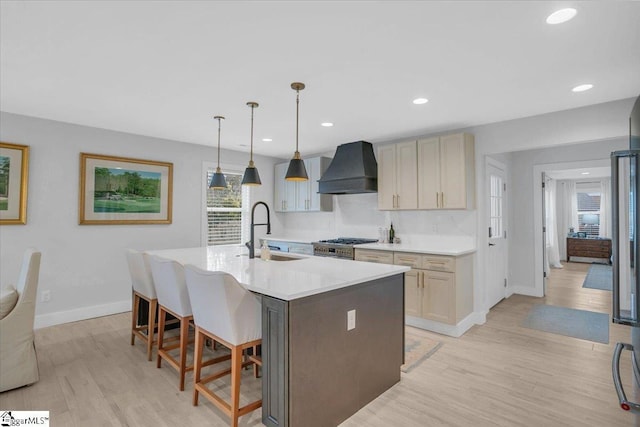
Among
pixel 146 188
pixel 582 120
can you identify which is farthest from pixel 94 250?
pixel 582 120

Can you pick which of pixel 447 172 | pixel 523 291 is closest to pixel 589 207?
pixel 523 291

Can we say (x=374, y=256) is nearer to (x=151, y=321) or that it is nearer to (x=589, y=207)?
(x=151, y=321)

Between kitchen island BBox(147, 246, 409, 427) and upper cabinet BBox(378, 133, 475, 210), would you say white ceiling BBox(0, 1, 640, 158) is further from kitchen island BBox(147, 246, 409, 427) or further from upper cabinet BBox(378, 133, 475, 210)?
kitchen island BBox(147, 246, 409, 427)

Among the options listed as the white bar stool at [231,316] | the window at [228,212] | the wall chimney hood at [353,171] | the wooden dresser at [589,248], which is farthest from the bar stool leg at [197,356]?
the wooden dresser at [589,248]

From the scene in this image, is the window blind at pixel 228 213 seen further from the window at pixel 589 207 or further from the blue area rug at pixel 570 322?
the window at pixel 589 207

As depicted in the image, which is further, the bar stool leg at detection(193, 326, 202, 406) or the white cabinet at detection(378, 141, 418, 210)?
the white cabinet at detection(378, 141, 418, 210)

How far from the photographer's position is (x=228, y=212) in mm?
5527

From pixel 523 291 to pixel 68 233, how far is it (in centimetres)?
657

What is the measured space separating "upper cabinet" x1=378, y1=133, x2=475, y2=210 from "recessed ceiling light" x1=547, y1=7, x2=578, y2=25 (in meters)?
1.98

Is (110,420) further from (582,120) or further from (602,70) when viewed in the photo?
(582,120)

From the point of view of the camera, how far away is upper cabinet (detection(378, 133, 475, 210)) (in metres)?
3.87

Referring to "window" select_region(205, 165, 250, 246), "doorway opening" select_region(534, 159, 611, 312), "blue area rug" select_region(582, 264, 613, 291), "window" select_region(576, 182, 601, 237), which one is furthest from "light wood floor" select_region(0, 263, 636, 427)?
"window" select_region(576, 182, 601, 237)

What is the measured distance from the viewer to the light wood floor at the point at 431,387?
2127mm

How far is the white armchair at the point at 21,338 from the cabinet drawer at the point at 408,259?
11.1 ft
